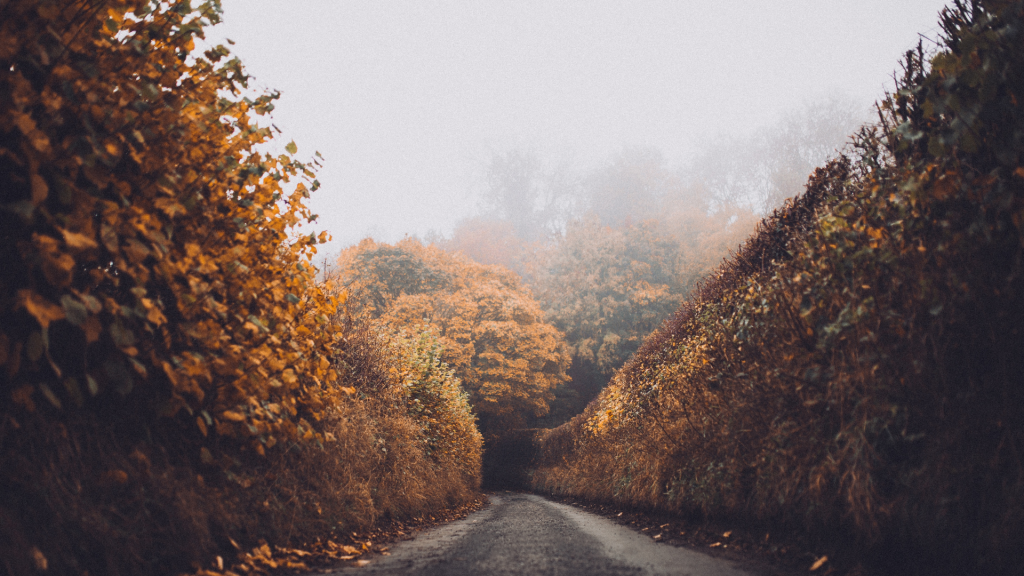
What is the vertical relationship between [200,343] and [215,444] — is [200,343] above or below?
above

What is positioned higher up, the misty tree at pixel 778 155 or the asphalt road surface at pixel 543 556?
the misty tree at pixel 778 155

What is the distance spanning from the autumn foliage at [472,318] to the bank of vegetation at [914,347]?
2105 centimetres

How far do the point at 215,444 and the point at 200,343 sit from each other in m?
→ 0.83

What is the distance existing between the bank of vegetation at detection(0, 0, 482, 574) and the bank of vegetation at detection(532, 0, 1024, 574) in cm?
366

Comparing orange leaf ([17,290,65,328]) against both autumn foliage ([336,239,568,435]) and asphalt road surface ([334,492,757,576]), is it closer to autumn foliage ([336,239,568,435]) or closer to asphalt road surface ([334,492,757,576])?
asphalt road surface ([334,492,757,576])

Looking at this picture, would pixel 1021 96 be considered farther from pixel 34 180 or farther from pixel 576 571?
pixel 34 180

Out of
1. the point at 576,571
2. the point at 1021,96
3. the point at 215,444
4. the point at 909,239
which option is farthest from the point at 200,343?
the point at 1021,96

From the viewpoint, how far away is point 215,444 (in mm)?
3307

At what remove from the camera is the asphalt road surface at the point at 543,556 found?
3188 millimetres

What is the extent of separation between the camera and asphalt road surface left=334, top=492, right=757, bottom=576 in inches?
125

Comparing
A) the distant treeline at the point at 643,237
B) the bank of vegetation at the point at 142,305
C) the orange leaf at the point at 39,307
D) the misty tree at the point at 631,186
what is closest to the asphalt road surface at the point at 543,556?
the bank of vegetation at the point at 142,305

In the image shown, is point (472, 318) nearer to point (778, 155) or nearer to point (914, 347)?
point (914, 347)

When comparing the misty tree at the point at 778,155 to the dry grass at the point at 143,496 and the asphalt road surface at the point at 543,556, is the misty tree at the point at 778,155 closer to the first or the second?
the asphalt road surface at the point at 543,556

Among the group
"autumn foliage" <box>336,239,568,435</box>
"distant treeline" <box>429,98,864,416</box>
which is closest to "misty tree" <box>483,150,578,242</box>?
"distant treeline" <box>429,98,864,416</box>
